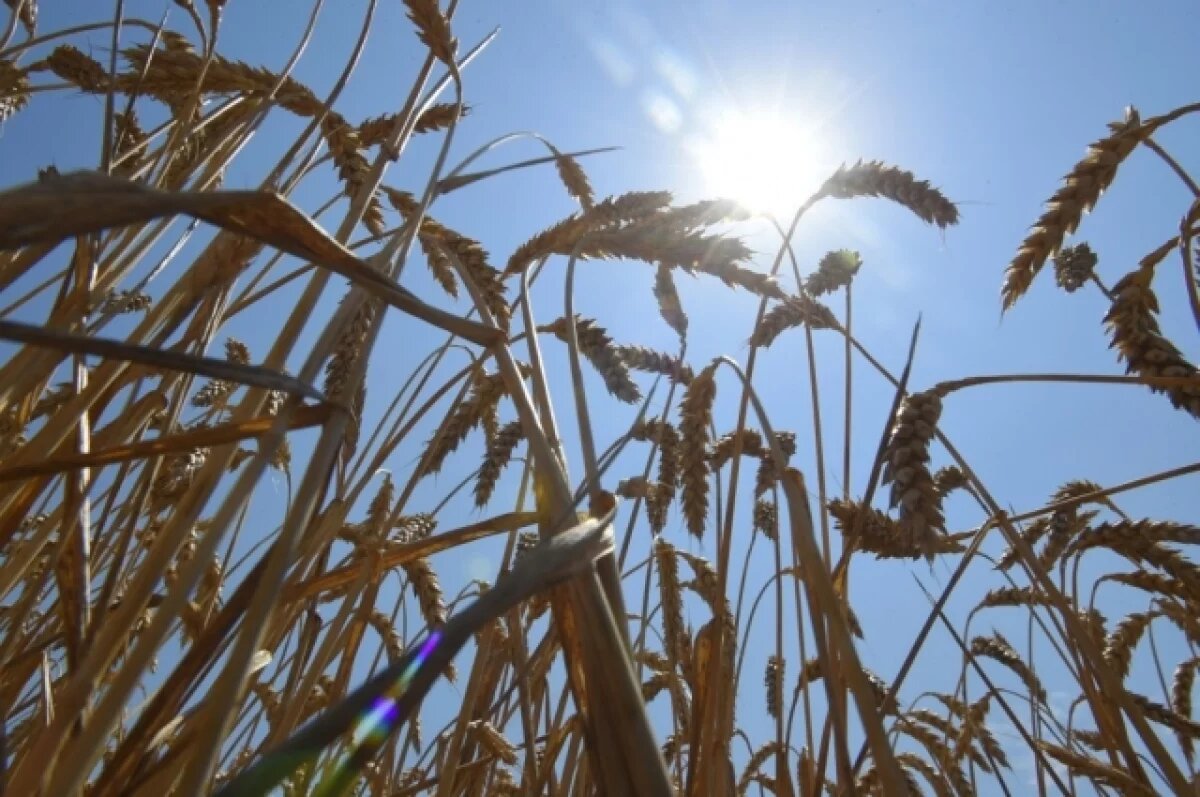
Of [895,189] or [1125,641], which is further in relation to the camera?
[1125,641]

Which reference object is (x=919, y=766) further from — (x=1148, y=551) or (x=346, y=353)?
(x=346, y=353)

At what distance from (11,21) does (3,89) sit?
25cm

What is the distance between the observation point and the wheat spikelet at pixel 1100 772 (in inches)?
56.2

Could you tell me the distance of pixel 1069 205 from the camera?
5.58ft

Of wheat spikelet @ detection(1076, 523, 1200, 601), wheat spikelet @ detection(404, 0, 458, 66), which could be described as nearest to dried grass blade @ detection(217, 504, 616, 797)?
wheat spikelet @ detection(404, 0, 458, 66)

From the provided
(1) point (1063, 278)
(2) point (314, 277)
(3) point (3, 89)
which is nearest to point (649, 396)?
(2) point (314, 277)

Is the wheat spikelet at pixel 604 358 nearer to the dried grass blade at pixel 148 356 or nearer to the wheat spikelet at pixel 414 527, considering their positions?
the wheat spikelet at pixel 414 527

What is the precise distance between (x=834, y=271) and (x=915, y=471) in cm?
112

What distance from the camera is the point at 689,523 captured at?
2141 millimetres

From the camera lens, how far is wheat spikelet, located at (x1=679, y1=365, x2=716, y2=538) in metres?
2.00

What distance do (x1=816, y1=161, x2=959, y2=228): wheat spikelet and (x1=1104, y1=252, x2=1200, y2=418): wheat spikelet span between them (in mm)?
358

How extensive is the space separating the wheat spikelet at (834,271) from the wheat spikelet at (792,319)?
0.29 ft

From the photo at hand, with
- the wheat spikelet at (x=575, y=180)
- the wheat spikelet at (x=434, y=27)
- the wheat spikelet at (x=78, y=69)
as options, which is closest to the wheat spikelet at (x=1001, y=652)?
the wheat spikelet at (x=575, y=180)

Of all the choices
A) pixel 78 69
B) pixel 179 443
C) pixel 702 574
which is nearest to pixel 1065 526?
pixel 702 574
